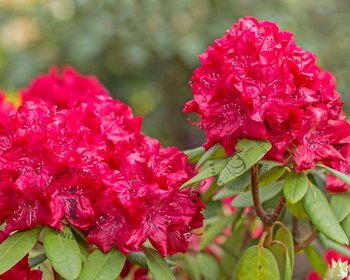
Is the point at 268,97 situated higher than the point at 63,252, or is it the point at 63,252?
the point at 268,97

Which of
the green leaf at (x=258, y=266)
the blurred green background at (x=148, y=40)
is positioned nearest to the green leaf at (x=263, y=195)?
the green leaf at (x=258, y=266)

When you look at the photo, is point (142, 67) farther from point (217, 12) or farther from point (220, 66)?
point (220, 66)

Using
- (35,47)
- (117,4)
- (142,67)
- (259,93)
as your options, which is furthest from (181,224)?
(35,47)

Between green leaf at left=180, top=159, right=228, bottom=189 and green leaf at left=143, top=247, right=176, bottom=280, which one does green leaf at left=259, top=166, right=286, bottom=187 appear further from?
green leaf at left=143, top=247, right=176, bottom=280

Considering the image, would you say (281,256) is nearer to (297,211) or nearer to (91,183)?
(297,211)

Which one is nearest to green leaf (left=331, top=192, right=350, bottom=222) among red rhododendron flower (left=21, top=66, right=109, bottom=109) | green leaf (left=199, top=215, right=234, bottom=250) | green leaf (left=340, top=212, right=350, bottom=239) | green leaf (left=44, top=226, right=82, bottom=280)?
green leaf (left=340, top=212, right=350, bottom=239)

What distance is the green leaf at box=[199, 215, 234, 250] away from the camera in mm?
1803

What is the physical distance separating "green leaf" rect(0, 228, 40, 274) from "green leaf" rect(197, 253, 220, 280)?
0.55 metres

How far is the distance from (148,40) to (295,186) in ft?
10.1

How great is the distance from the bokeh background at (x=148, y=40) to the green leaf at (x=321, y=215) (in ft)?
8.27

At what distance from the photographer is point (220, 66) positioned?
55.8 inches

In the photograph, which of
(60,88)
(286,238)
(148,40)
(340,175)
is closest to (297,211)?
(286,238)

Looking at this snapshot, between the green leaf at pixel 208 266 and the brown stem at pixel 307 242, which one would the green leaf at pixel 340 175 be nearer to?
the brown stem at pixel 307 242

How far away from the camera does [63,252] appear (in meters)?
1.33
